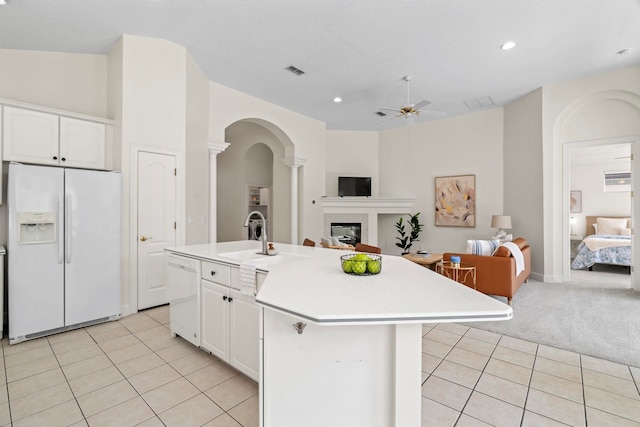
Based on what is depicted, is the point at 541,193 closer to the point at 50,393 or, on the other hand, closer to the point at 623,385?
the point at 623,385

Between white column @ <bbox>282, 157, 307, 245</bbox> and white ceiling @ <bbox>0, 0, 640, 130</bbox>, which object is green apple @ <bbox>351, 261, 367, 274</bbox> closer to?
white ceiling @ <bbox>0, 0, 640, 130</bbox>

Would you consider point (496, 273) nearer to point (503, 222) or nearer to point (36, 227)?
point (503, 222)

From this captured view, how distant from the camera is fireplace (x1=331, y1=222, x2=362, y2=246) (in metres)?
7.27

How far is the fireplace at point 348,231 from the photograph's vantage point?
7.27 meters

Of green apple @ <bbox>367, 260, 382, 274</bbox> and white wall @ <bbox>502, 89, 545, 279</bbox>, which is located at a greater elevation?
white wall @ <bbox>502, 89, 545, 279</bbox>

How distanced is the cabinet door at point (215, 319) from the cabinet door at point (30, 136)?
2324mm

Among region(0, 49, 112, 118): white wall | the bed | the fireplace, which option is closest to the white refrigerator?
region(0, 49, 112, 118): white wall

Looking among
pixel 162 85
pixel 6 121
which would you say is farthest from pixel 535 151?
pixel 6 121

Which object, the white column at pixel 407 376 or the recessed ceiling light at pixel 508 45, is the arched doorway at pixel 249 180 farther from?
the white column at pixel 407 376

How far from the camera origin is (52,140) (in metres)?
3.07

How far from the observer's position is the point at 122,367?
2305 millimetres

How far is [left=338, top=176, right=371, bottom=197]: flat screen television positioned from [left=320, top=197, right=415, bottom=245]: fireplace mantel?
0.30 metres

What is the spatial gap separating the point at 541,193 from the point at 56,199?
664 cm

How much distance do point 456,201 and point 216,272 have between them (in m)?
5.70
